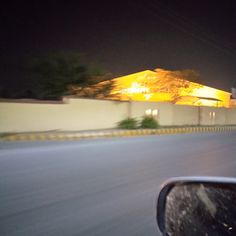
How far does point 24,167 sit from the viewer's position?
34.2 ft

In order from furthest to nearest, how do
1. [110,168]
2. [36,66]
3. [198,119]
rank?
[198,119] < [36,66] < [110,168]

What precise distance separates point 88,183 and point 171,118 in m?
25.2

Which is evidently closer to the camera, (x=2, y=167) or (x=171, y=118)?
(x=2, y=167)

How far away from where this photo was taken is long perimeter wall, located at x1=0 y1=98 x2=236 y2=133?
20.2m

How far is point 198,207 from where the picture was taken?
6.45ft

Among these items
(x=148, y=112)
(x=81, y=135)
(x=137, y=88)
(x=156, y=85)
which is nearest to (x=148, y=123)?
(x=148, y=112)

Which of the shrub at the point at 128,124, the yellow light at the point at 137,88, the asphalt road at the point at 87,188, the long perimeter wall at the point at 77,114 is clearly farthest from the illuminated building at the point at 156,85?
the asphalt road at the point at 87,188

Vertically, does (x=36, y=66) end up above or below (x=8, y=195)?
above

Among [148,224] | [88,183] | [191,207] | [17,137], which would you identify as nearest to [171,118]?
[17,137]

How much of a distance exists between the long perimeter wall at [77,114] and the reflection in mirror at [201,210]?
18.5m

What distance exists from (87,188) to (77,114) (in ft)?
53.9

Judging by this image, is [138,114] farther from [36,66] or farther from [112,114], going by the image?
[36,66]

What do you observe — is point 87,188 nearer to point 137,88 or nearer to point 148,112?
point 148,112

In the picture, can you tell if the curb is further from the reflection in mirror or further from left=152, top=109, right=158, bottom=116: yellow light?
the reflection in mirror
